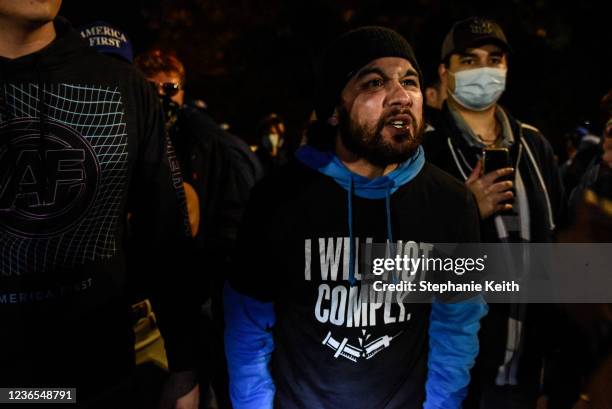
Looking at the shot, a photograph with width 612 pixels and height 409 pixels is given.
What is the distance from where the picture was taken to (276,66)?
20.0 m

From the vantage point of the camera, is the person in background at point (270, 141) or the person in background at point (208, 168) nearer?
the person in background at point (208, 168)

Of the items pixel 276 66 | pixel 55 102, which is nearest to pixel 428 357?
pixel 55 102

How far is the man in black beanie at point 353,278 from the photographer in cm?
232

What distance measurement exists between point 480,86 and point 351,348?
1.95 metres

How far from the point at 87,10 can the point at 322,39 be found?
7.59 m

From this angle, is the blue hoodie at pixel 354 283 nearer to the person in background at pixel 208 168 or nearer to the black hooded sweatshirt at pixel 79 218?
the black hooded sweatshirt at pixel 79 218

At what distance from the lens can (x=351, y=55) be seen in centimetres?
248

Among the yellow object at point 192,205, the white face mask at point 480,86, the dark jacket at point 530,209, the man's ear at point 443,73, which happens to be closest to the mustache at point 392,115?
the dark jacket at point 530,209

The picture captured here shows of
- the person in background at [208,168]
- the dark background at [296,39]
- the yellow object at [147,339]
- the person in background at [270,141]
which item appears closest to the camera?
the yellow object at [147,339]

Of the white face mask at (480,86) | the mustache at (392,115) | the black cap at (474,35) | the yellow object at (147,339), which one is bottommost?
the yellow object at (147,339)

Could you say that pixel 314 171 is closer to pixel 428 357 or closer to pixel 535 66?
pixel 428 357

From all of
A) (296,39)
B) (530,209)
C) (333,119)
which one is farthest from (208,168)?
(296,39)

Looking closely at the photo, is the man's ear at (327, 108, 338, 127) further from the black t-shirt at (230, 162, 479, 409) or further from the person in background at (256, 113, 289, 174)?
the person in background at (256, 113, 289, 174)

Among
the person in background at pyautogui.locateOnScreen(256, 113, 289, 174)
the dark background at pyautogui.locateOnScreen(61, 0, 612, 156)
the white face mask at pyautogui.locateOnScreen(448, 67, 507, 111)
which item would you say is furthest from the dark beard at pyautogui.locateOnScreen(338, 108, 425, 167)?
the dark background at pyautogui.locateOnScreen(61, 0, 612, 156)
